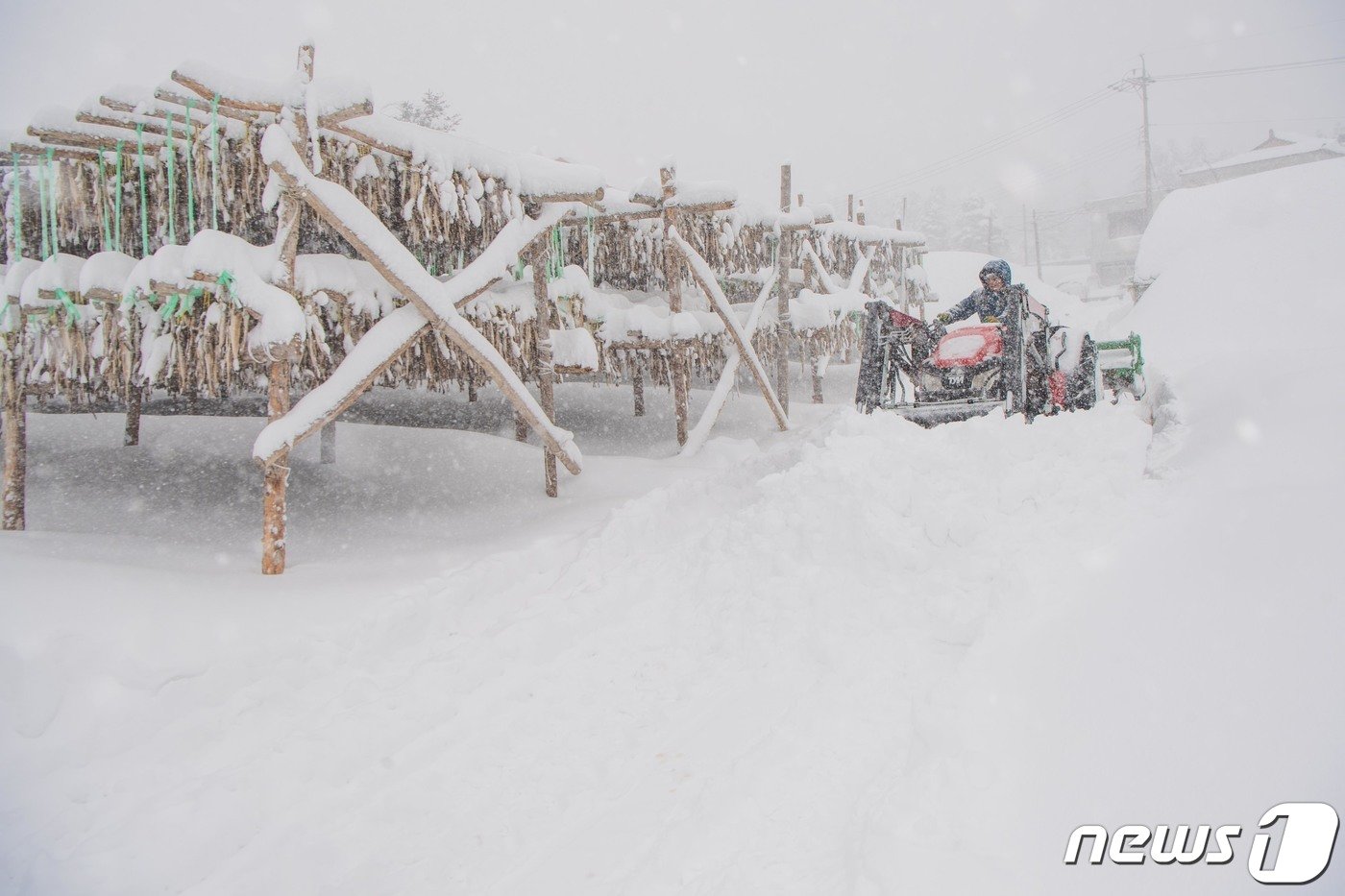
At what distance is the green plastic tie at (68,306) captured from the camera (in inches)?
247

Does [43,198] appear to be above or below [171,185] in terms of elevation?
above

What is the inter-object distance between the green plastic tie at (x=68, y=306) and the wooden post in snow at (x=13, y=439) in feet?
3.01

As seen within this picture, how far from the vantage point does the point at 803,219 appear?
1230 cm

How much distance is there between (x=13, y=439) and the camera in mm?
7230

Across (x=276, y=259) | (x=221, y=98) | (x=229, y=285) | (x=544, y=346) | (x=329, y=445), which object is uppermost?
(x=221, y=98)

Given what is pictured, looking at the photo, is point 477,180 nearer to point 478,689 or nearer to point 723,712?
point 478,689

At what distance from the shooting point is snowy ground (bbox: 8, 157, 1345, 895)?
7.80 ft

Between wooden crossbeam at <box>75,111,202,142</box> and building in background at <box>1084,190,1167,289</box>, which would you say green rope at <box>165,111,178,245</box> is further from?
building in background at <box>1084,190,1167,289</box>

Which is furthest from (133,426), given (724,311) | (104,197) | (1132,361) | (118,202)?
(1132,361)

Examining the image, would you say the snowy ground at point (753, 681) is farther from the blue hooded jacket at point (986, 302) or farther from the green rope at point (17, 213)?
the green rope at point (17, 213)

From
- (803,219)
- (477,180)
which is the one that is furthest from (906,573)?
(803,219)

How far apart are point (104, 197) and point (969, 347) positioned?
8.06 metres

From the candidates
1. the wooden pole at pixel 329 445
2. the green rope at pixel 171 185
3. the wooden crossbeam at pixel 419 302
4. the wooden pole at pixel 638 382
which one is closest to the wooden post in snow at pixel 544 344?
the wooden crossbeam at pixel 419 302

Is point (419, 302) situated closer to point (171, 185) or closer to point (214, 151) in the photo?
point (214, 151)
